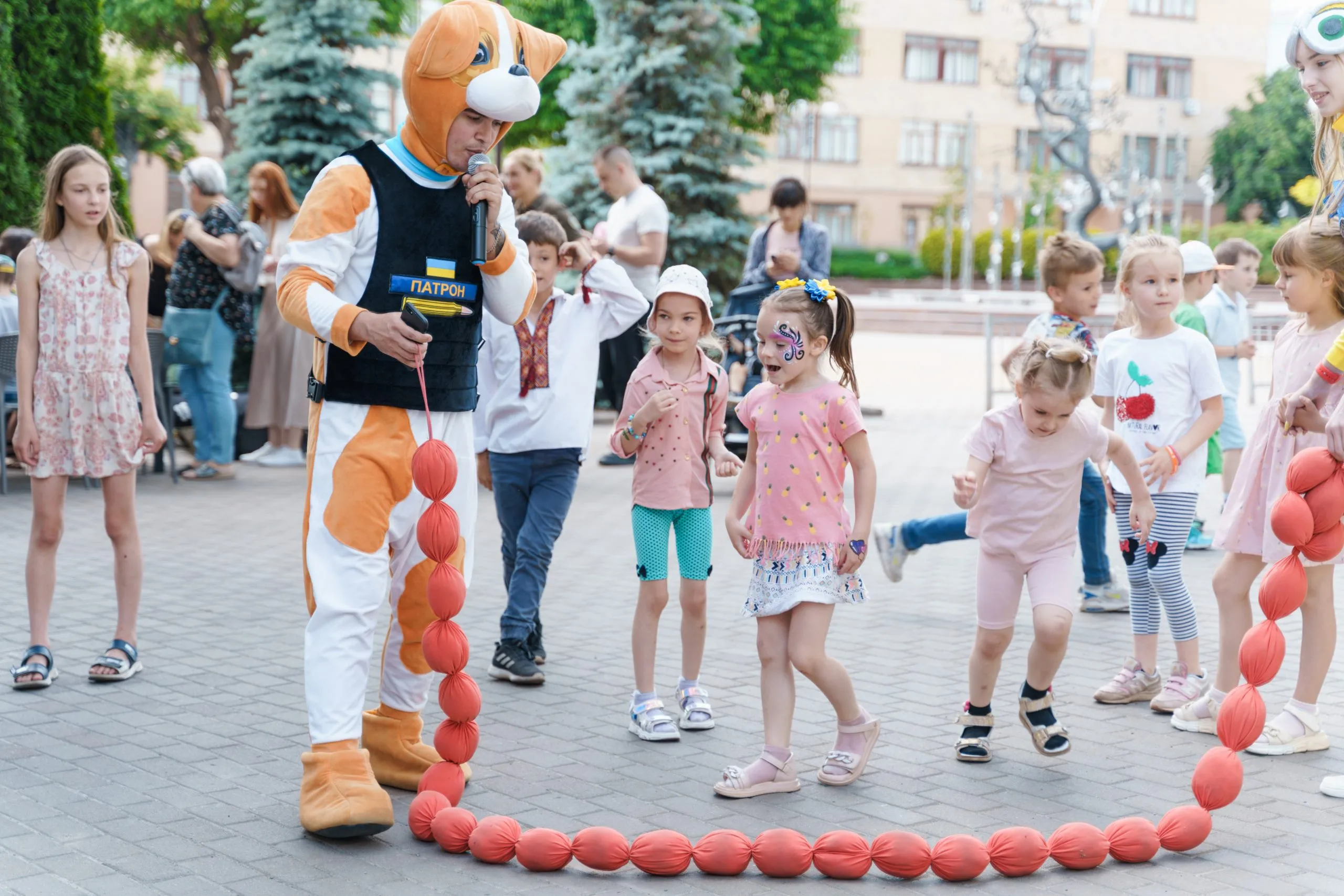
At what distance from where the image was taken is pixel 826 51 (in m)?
38.9

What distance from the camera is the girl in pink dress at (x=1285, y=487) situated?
4922 mm

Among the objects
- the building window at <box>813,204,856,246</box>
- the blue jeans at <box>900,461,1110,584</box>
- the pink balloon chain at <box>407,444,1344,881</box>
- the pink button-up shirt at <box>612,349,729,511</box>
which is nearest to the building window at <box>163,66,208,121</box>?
the building window at <box>813,204,856,246</box>

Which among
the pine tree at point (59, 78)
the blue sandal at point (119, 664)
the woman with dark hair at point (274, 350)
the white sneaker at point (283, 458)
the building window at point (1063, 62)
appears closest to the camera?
the blue sandal at point (119, 664)

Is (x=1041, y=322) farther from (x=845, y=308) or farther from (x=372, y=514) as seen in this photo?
(x=372, y=514)

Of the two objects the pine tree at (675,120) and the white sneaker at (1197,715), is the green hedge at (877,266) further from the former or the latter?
the white sneaker at (1197,715)

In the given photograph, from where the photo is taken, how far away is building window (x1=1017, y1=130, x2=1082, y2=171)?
59344 millimetres

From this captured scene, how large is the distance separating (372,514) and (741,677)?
222 centimetres

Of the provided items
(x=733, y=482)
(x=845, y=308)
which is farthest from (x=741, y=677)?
(x=733, y=482)

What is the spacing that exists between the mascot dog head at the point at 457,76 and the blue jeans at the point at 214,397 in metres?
7.15

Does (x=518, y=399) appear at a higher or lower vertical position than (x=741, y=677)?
higher

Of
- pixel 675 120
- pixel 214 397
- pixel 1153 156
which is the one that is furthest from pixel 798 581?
pixel 1153 156

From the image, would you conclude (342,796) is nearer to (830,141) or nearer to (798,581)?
(798,581)

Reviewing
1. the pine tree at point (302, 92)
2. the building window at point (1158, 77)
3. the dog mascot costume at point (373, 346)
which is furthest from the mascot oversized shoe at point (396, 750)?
the building window at point (1158, 77)

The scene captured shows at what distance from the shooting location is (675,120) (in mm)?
16141
